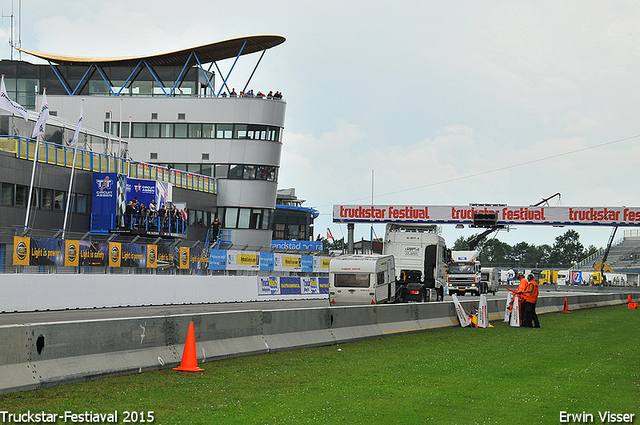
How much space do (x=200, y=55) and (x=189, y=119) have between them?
6948 mm

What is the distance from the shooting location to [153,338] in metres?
12.0

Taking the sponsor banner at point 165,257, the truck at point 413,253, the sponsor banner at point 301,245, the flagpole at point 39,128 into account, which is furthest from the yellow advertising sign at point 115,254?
the sponsor banner at point 301,245

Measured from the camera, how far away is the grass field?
8.45 metres

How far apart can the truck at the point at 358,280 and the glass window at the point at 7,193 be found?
19.2 metres

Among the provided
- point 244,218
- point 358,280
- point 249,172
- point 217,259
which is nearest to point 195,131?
point 249,172

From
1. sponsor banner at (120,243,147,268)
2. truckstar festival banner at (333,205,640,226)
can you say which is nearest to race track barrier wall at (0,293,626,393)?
sponsor banner at (120,243,147,268)

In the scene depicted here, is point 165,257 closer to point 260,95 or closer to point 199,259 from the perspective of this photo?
point 199,259

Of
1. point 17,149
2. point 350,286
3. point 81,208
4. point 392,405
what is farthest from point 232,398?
point 81,208

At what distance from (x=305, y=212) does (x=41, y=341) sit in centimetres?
9644

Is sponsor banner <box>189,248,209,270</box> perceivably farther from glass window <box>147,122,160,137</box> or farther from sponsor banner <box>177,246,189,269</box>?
glass window <box>147,122,160,137</box>

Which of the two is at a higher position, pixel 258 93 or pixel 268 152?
pixel 258 93

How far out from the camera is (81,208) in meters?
47.9

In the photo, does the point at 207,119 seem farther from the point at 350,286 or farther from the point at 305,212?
the point at 305,212

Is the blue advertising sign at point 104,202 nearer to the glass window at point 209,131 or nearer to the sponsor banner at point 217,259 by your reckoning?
the sponsor banner at point 217,259
